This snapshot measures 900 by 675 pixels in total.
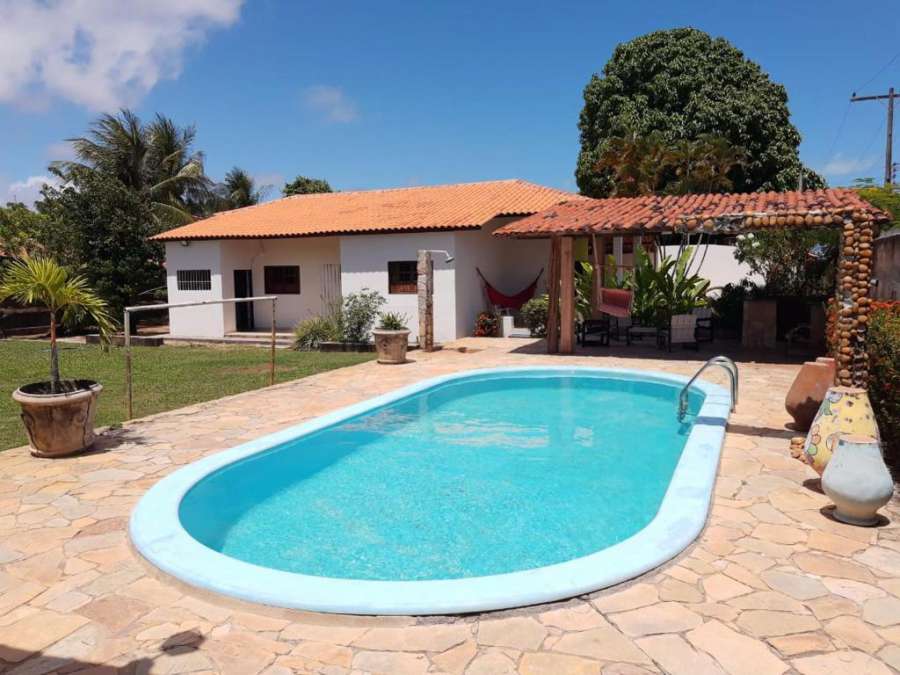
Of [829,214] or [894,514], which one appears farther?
[829,214]

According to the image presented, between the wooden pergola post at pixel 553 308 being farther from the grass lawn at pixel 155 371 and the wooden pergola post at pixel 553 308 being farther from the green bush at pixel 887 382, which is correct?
the green bush at pixel 887 382

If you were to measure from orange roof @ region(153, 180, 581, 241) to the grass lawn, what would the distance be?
168 inches

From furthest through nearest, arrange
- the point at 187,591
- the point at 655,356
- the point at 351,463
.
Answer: the point at 655,356
the point at 351,463
the point at 187,591

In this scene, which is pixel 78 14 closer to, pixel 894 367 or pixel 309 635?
pixel 309 635

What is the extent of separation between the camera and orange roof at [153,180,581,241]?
1908 cm

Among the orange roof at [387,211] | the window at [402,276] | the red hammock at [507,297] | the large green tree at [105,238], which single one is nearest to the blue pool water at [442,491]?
the window at [402,276]

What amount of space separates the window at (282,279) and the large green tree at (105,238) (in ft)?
15.2

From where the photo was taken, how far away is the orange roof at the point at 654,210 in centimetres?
1227

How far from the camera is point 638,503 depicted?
6.27 meters

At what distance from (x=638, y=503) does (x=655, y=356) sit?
808 centimetres

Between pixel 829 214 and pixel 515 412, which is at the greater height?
pixel 829 214

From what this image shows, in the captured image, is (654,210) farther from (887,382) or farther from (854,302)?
(887,382)

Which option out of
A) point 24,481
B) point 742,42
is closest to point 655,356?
point 24,481

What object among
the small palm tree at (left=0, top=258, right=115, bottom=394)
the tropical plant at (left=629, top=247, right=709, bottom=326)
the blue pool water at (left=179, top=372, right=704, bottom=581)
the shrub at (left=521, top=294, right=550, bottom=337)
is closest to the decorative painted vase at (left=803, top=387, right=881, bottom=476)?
the blue pool water at (left=179, top=372, right=704, bottom=581)
